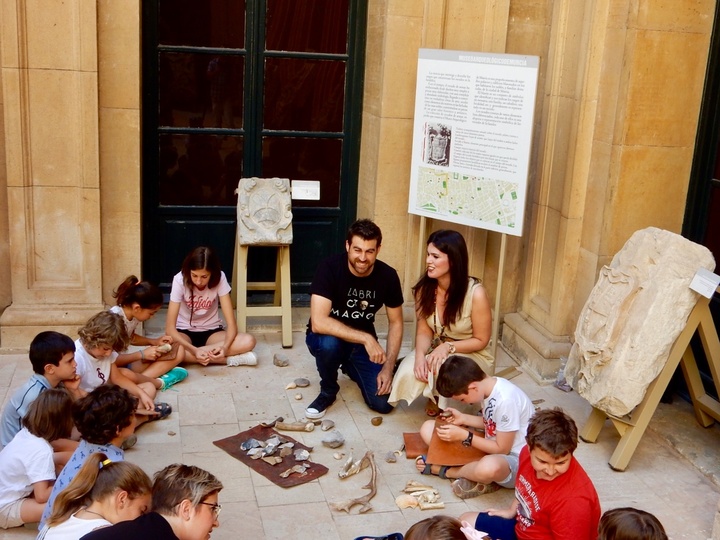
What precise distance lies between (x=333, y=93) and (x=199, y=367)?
244 cm

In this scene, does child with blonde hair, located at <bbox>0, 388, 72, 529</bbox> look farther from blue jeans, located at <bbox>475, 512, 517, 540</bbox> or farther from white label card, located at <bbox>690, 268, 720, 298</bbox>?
white label card, located at <bbox>690, 268, 720, 298</bbox>

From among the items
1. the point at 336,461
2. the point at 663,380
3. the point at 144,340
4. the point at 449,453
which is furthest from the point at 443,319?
the point at 144,340

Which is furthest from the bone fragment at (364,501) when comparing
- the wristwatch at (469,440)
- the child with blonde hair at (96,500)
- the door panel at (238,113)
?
the door panel at (238,113)

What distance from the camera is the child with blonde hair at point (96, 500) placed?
374cm

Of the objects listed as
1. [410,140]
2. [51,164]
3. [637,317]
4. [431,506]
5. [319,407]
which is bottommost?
[431,506]

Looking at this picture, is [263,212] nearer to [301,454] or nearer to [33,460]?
[301,454]

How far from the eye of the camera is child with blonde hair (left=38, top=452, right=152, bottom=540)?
374 cm

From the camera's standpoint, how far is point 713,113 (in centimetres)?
631

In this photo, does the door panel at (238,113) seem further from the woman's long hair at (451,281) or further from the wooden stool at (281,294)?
the woman's long hair at (451,281)

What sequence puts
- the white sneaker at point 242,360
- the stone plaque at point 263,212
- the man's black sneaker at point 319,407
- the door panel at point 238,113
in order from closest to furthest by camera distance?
the man's black sneaker at point 319,407, the white sneaker at point 242,360, the stone plaque at point 263,212, the door panel at point 238,113

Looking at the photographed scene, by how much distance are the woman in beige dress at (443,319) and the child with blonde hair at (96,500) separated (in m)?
2.37

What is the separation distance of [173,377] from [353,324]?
4.17 feet

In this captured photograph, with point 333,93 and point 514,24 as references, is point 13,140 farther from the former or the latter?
point 514,24

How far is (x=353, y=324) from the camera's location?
625cm
